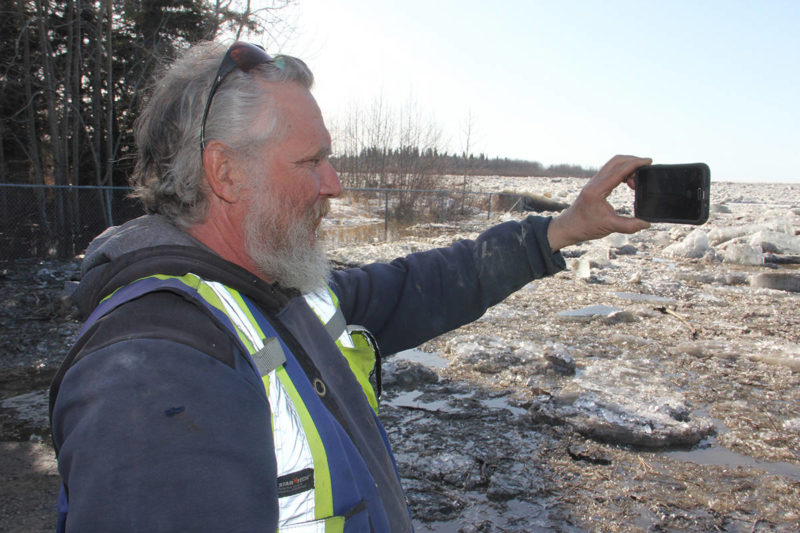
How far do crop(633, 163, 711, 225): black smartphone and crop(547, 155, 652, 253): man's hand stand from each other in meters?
0.05

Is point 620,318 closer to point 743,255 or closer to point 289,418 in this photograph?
point 743,255

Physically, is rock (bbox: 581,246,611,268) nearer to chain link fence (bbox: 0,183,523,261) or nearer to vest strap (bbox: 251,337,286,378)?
chain link fence (bbox: 0,183,523,261)

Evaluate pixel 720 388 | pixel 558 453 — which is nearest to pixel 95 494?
pixel 558 453

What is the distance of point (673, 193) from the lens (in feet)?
5.77

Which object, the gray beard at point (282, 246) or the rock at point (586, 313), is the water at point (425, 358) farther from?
the gray beard at point (282, 246)

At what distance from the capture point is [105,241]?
119cm

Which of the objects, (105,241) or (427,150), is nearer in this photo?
(105,241)

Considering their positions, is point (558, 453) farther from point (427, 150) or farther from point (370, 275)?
point (427, 150)

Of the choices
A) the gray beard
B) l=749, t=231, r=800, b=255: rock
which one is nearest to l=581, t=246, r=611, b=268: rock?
l=749, t=231, r=800, b=255: rock

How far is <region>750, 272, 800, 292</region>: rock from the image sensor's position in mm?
8141

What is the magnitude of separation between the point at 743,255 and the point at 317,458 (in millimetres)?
11334

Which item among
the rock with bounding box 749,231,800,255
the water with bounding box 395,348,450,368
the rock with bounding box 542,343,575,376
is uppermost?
the rock with bounding box 749,231,800,255

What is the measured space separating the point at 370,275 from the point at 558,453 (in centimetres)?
206

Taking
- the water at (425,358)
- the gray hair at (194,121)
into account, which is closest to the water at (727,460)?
the water at (425,358)
